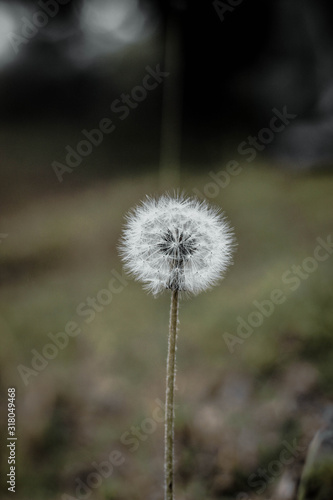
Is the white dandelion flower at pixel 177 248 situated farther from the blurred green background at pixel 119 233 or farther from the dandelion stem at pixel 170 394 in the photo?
the blurred green background at pixel 119 233

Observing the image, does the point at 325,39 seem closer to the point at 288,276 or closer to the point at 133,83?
the point at 133,83

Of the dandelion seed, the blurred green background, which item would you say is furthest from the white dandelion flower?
the blurred green background

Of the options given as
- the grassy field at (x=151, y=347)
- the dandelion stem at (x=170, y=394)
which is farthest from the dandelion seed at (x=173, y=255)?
the grassy field at (x=151, y=347)

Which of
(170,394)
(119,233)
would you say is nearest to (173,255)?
(170,394)

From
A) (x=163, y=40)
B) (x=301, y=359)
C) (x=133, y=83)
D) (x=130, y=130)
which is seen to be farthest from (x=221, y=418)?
(x=163, y=40)

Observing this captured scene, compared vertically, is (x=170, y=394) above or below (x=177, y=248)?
below

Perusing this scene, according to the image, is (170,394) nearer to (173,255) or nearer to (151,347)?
(173,255)

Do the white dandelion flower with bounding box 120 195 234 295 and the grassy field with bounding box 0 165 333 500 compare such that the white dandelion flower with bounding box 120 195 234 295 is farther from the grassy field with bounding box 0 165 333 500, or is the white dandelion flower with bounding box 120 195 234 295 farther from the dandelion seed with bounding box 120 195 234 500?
the grassy field with bounding box 0 165 333 500
